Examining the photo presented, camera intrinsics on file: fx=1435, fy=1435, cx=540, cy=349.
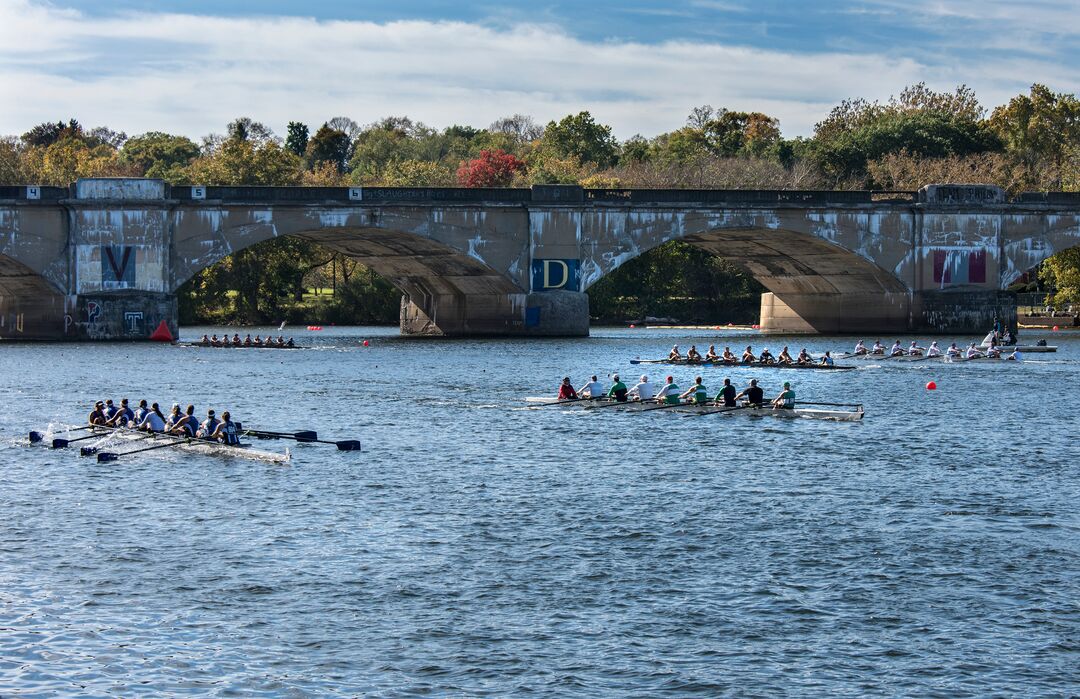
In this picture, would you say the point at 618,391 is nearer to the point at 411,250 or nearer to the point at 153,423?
the point at 153,423

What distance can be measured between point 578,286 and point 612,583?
76.4m

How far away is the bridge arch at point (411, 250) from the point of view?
96000 millimetres

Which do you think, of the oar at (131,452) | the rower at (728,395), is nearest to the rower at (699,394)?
the rower at (728,395)

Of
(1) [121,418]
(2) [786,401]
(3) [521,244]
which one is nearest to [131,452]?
(1) [121,418]

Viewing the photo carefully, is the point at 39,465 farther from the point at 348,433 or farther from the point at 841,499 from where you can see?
the point at 841,499

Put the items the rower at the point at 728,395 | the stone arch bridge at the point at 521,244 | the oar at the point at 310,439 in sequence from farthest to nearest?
the stone arch bridge at the point at 521,244 < the rower at the point at 728,395 < the oar at the point at 310,439

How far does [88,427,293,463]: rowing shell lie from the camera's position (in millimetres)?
43156

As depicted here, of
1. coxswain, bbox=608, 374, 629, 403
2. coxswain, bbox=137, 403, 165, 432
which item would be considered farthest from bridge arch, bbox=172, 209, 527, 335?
coxswain, bbox=137, 403, 165, 432

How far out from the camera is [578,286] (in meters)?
104

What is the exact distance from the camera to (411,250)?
343ft

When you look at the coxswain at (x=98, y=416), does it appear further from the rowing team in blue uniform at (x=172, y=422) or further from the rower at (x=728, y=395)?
the rower at (x=728, y=395)

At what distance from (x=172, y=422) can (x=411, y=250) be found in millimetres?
58905

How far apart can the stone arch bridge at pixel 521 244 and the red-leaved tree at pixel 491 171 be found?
45551 mm

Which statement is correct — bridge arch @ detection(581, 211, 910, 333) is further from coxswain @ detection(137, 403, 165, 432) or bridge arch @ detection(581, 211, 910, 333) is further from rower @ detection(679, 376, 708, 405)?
coxswain @ detection(137, 403, 165, 432)
